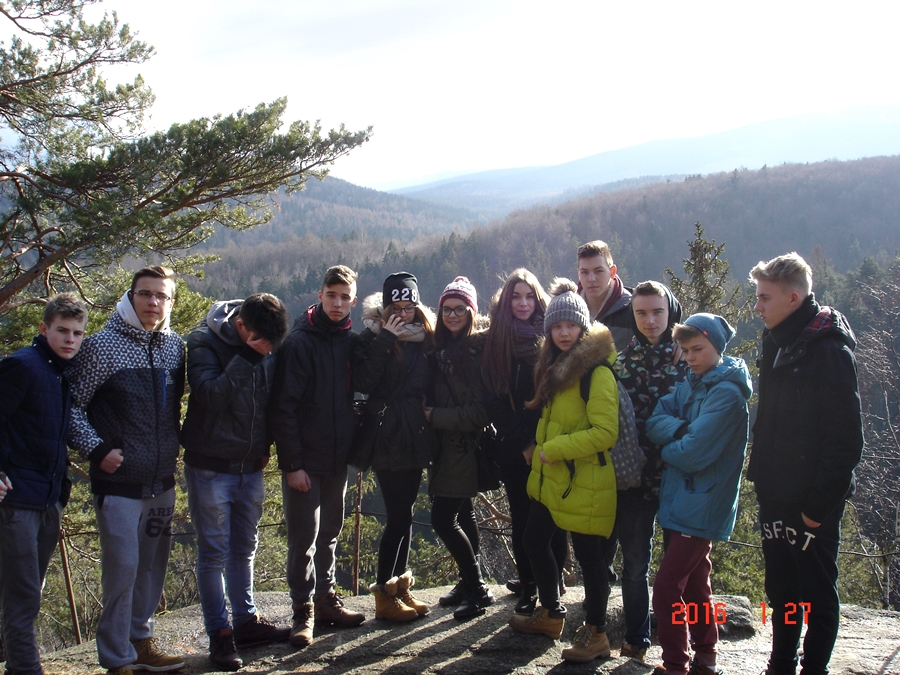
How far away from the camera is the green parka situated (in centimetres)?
344

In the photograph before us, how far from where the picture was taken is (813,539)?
2.75 meters

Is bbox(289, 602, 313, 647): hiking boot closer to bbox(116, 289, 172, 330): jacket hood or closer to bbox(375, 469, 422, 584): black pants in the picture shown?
bbox(375, 469, 422, 584): black pants

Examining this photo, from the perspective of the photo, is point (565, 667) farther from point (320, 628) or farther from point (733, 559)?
point (733, 559)

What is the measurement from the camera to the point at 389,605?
3.61m

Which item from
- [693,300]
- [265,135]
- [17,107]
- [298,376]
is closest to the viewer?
[298,376]

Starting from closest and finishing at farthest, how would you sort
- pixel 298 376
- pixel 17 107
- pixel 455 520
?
pixel 298 376
pixel 455 520
pixel 17 107

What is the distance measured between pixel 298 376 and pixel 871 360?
16.9m

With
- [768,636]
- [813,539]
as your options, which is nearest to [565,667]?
[813,539]

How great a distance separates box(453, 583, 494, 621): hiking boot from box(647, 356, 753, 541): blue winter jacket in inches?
51.1

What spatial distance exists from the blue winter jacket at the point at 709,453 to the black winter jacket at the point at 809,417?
125 millimetres

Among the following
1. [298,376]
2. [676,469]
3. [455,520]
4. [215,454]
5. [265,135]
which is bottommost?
[455,520]

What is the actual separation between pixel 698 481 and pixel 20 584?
3.07m

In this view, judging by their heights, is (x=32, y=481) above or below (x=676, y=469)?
above

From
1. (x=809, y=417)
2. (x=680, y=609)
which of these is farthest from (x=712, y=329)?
(x=680, y=609)
